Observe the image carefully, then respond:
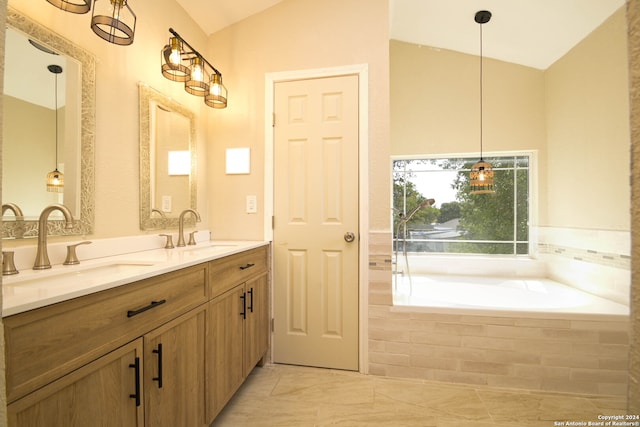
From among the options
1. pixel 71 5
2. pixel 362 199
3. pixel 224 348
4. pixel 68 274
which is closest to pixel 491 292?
pixel 362 199

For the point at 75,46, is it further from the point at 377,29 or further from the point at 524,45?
the point at 524,45

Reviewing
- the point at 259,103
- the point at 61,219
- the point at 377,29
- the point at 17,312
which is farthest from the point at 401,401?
the point at 377,29

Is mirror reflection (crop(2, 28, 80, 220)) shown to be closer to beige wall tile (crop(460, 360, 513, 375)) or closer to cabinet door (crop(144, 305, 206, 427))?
cabinet door (crop(144, 305, 206, 427))

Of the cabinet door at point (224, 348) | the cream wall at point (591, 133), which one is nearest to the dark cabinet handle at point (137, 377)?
the cabinet door at point (224, 348)

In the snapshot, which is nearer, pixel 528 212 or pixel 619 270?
pixel 619 270

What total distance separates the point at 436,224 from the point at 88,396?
127 inches

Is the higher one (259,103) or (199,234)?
(259,103)

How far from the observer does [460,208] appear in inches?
131

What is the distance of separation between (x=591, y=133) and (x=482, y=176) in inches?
34.4

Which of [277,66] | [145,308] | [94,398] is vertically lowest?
[94,398]

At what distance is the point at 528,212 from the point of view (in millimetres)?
3205

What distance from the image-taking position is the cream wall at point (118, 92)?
1.41 m

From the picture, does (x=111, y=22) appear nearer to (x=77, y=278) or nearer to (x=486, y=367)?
(x=77, y=278)

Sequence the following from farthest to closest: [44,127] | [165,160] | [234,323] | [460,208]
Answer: [460,208]
[165,160]
[234,323]
[44,127]
